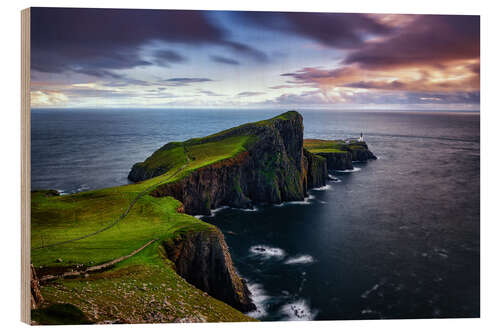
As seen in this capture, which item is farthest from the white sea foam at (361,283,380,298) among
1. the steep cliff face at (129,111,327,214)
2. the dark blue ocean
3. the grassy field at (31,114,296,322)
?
the steep cliff face at (129,111,327,214)

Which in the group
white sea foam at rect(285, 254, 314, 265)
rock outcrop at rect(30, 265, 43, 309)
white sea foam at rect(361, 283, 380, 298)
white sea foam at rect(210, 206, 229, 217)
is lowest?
white sea foam at rect(361, 283, 380, 298)

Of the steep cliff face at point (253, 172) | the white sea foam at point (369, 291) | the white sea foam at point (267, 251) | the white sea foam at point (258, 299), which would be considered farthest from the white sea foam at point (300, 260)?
the steep cliff face at point (253, 172)

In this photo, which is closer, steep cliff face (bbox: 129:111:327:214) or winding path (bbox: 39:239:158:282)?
winding path (bbox: 39:239:158:282)

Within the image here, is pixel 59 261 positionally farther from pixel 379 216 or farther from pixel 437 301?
pixel 379 216

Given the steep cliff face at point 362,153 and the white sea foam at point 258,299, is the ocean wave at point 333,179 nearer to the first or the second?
the steep cliff face at point 362,153

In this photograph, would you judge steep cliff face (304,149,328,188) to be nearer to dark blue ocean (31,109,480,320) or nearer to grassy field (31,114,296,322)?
dark blue ocean (31,109,480,320)

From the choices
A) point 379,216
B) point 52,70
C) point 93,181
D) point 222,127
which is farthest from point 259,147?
point 52,70

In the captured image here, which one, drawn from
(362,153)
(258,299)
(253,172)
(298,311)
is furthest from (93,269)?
(362,153)
